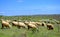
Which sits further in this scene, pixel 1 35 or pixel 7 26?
pixel 7 26

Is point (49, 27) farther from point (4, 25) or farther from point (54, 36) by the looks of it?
point (54, 36)

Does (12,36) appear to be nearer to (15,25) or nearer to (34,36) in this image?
(34,36)

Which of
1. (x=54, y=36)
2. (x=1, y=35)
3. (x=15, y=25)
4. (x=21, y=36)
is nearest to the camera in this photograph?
(x=21, y=36)

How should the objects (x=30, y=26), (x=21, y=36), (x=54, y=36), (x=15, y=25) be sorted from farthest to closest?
(x=15, y=25) → (x=30, y=26) → (x=54, y=36) → (x=21, y=36)

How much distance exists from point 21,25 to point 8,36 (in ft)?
40.1

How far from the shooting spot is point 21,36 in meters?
17.4

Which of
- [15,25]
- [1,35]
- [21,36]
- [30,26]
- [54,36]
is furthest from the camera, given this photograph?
[15,25]

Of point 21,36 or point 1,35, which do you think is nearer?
point 21,36

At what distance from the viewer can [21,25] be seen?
30.5 meters

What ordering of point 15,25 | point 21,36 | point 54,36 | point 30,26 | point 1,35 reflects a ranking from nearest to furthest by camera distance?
point 21,36, point 1,35, point 54,36, point 30,26, point 15,25

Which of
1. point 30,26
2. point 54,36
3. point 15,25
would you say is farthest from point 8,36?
point 15,25

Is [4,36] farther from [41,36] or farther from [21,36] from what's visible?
[41,36]

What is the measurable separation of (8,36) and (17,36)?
115 centimetres

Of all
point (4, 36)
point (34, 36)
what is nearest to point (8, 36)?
point (4, 36)
